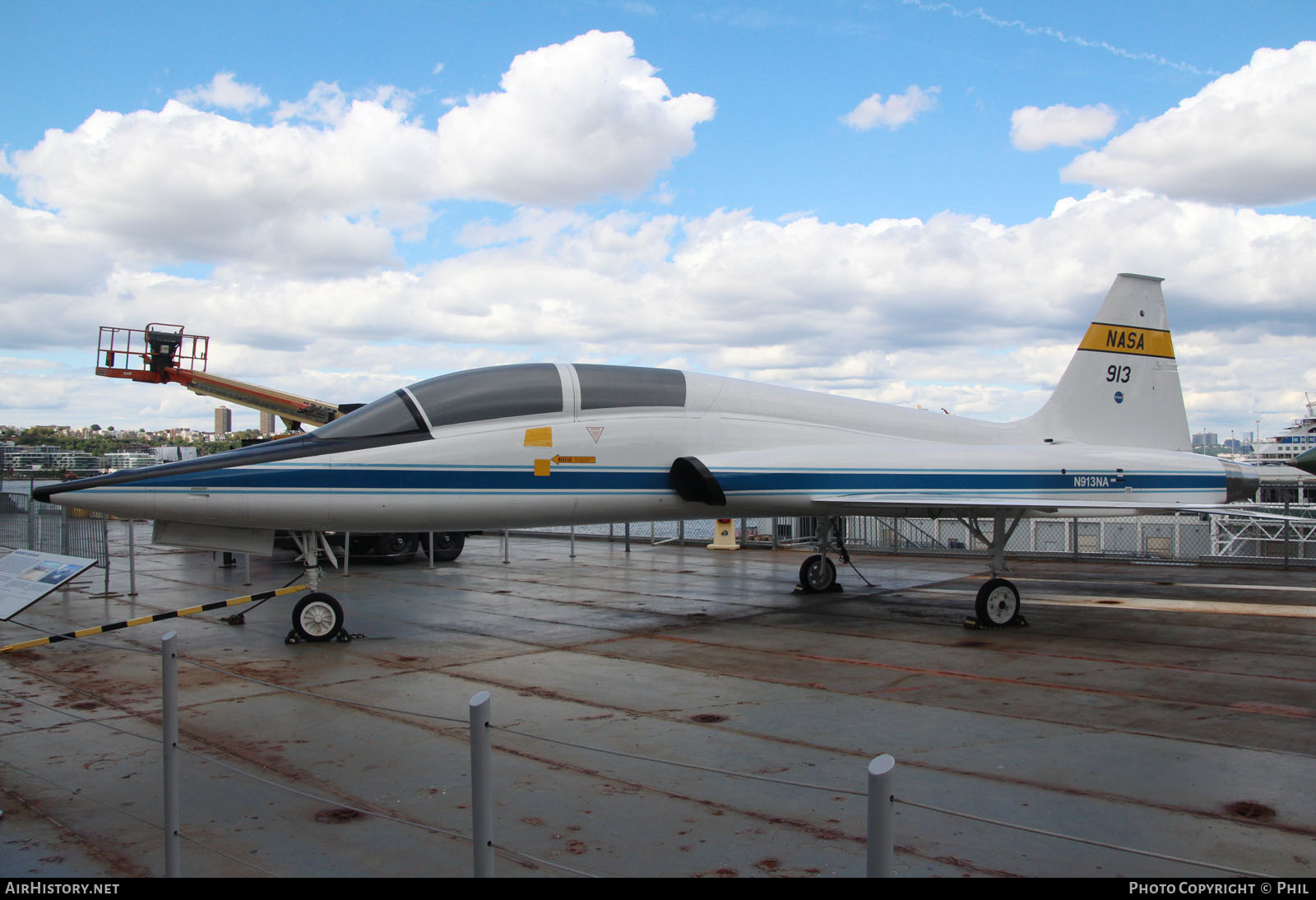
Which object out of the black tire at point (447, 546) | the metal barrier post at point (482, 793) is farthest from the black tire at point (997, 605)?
the black tire at point (447, 546)

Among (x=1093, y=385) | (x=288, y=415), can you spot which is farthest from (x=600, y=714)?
(x=288, y=415)

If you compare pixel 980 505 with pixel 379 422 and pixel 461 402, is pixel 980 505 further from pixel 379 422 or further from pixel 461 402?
pixel 379 422

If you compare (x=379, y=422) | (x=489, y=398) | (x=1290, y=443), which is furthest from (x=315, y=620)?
(x=1290, y=443)

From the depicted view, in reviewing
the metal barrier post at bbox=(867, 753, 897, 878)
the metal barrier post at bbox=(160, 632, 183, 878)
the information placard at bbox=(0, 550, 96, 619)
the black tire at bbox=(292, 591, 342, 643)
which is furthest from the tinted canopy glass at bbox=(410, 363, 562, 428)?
the metal barrier post at bbox=(867, 753, 897, 878)

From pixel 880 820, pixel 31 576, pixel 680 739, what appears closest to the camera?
pixel 880 820

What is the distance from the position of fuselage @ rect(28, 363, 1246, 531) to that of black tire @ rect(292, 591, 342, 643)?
991 millimetres

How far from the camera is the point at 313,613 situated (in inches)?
392

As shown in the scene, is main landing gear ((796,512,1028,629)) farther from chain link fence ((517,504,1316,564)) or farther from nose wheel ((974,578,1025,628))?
chain link fence ((517,504,1316,564))

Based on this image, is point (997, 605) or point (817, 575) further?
point (817, 575)

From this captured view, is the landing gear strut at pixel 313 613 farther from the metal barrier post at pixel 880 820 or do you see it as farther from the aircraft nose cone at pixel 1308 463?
the aircraft nose cone at pixel 1308 463

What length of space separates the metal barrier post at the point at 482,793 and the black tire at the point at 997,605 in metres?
8.90

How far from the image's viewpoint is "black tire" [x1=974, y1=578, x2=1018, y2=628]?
10852 millimetres

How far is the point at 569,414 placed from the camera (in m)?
10.4

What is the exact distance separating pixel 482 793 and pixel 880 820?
4.80 ft
